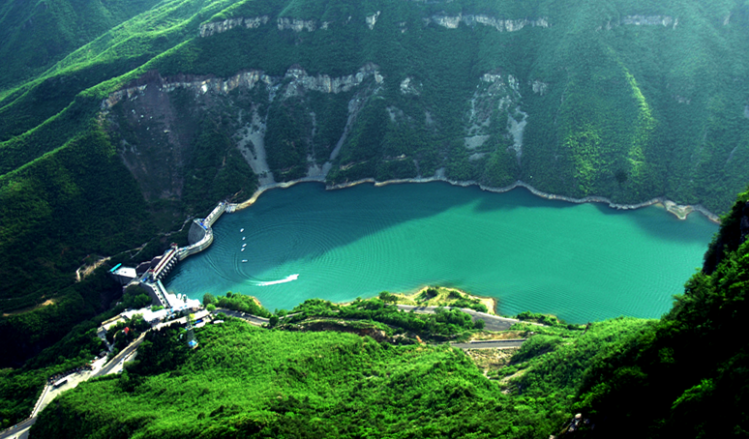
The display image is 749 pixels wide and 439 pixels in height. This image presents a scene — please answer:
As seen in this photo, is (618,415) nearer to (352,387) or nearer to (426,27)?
(352,387)

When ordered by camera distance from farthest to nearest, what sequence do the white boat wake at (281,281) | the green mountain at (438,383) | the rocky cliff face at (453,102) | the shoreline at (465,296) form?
the rocky cliff face at (453,102)
the white boat wake at (281,281)
the shoreline at (465,296)
the green mountain at (438,383)

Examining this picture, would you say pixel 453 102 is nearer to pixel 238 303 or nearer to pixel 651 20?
pixel 651 20

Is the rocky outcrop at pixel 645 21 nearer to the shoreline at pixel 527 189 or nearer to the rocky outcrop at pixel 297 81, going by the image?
the shoreline at pixel 527 189

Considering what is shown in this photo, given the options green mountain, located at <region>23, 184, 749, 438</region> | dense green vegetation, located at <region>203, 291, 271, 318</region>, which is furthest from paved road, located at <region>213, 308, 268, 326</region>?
green mountain, located at <region>23, 184, 749, 438</region>

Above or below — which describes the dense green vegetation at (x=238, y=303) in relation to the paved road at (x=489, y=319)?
above

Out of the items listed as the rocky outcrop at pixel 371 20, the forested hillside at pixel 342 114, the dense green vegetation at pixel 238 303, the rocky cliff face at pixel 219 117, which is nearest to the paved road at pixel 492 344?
the dense green vegetation at pixel 238 303

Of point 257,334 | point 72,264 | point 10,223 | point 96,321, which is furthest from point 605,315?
point 10,223

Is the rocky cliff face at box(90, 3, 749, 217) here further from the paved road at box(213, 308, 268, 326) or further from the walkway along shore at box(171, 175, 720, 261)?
→ the paved road at box(213, 308, 268, 326)
